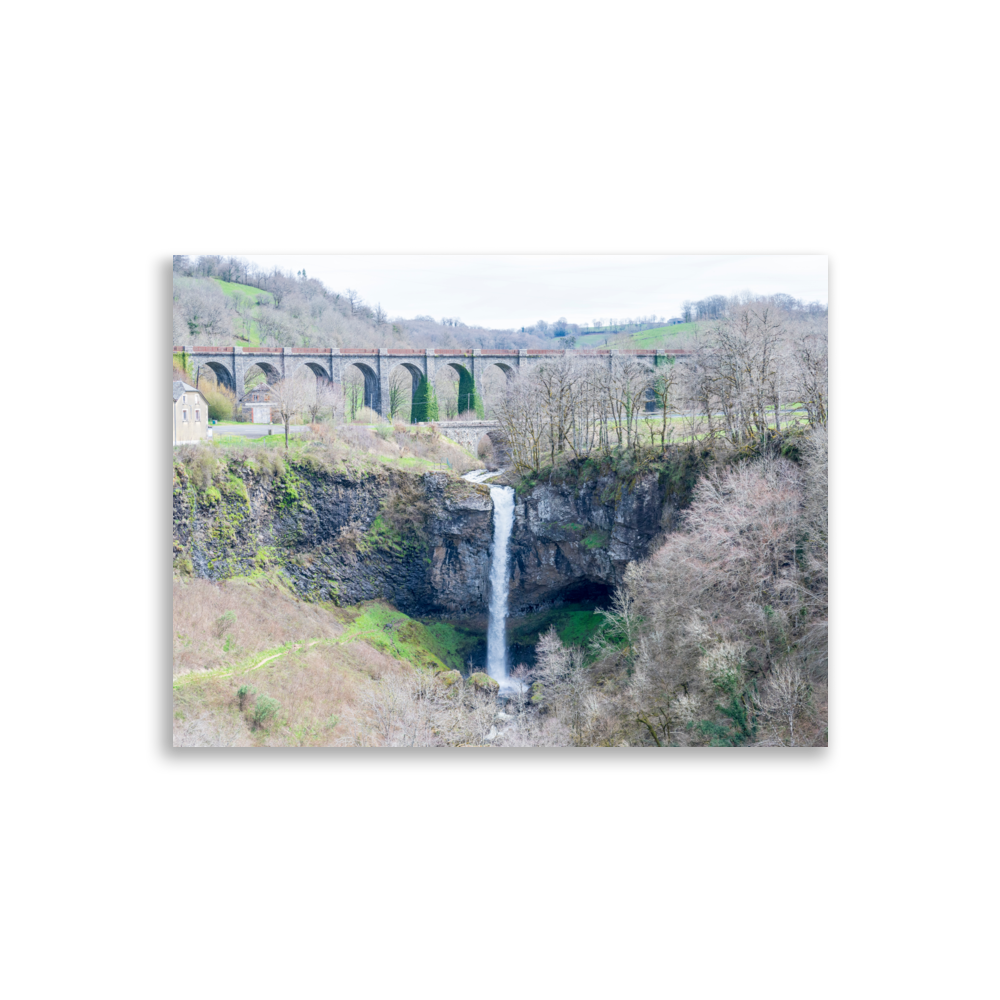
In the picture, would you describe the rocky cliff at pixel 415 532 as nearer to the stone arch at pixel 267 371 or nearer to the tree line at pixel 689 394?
the tree line at pixel 689 394

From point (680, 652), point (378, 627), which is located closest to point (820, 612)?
point (680, 652)

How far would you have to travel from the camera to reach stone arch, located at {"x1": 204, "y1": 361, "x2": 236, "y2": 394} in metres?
27.7

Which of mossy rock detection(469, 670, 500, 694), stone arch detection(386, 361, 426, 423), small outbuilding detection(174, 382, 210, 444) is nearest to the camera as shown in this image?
small outbuilding detection(174, 382, 210, 444)

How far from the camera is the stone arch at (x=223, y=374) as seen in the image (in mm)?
27719

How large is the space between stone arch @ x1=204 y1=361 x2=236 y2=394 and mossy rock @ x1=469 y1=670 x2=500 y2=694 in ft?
49.3

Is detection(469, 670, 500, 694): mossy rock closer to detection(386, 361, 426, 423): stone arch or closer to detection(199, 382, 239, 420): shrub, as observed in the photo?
detection(386, 361, 426, 423): stone arch

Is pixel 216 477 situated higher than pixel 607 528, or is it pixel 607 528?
pixel 216 477

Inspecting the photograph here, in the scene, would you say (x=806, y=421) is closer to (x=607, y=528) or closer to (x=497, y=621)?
(x=607, y=528)

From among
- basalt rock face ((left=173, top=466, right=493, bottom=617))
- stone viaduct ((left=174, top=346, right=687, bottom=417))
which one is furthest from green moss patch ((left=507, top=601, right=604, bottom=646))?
stone viaduct ((left=174, top=346, right=687, bottom=417))

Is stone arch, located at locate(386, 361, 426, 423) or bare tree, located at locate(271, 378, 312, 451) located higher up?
stone arch, located at locate(386, 361, 426, 423)

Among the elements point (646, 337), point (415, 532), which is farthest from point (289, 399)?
point (646, 337)

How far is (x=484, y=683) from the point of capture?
22.0m

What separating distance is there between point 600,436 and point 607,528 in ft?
11.3

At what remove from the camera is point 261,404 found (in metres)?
27.3
